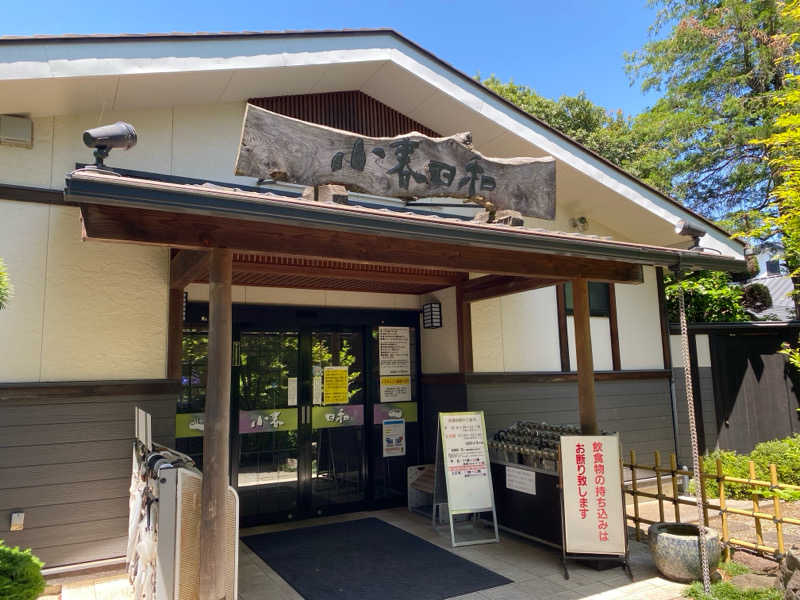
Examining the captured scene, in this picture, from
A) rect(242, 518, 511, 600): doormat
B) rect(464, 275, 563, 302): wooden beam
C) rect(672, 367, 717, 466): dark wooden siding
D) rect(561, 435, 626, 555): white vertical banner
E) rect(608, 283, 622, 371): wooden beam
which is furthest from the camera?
rect(672, 367, 717, 466): dark wooden siding

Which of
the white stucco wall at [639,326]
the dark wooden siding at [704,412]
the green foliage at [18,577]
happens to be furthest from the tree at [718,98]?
the green foliage at [18,577]

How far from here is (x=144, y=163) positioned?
5.40m

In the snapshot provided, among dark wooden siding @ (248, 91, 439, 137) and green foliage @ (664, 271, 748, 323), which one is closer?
dark wooden siding @ (248, 91, 439, 137)

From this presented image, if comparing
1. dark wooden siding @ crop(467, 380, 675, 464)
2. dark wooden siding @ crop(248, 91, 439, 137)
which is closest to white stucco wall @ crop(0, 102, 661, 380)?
dark wooden siding @ crop(248, 91, 439, 137)

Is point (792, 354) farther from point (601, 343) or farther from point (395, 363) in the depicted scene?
point (395, 363)

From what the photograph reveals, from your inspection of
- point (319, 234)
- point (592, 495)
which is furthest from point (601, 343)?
point (319, 234)

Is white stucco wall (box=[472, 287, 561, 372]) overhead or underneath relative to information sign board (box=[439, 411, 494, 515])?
overhead

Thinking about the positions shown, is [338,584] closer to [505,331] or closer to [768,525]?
[505,331]

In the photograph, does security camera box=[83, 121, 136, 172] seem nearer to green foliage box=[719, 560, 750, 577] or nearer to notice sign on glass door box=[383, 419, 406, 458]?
notice sign on glass door box=[383, 419, 406, 458]

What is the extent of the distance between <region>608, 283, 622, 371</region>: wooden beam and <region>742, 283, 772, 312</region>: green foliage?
524cm

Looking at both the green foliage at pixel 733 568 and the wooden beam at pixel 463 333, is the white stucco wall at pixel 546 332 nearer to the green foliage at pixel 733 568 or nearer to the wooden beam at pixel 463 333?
the wooden beam at pixel 463 333

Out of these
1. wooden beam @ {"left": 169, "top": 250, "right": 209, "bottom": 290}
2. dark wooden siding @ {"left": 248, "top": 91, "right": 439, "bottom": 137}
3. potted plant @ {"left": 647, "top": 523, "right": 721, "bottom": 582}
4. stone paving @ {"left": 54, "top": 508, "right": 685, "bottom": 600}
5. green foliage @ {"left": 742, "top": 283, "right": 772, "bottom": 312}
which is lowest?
stone paving @ {"left": 54, "top": 508, "right": 685, "bottom": 600}

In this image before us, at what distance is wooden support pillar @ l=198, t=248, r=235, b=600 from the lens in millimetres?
3428

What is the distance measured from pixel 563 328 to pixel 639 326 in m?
1.59
